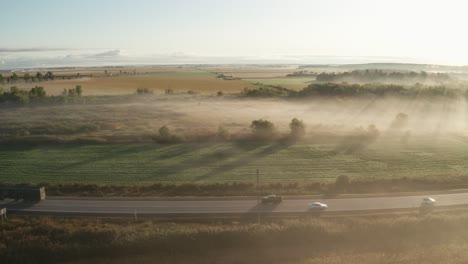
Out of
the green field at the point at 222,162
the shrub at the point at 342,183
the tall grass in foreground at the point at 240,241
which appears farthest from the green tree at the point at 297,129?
the tall grass in foreground at the point at 240,241

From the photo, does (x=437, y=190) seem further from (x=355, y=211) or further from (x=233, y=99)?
(x=233, y=99)

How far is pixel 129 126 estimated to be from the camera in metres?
47.4

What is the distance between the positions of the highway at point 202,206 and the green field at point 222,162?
4.20 metres


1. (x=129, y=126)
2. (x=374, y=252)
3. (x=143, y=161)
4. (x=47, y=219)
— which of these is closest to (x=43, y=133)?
(x=129, y=126)

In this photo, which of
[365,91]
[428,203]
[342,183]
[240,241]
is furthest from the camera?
[365,91]

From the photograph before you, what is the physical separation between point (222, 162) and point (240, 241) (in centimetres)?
1367

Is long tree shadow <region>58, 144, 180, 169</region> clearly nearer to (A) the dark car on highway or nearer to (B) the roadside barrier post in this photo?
(B) the roadside barrier post

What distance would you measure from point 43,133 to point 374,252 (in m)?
37.2

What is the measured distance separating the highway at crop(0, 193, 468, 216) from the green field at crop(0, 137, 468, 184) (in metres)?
4.20

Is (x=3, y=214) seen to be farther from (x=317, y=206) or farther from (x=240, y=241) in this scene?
(x=317, y=206)

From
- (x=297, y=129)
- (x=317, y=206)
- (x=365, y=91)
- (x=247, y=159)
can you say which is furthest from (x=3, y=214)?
(x=365, y=91)

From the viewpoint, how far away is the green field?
28500 mm

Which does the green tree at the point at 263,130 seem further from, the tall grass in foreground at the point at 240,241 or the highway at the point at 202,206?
the tall grass in foreground at the point at 240,241

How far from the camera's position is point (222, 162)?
3219 cm
